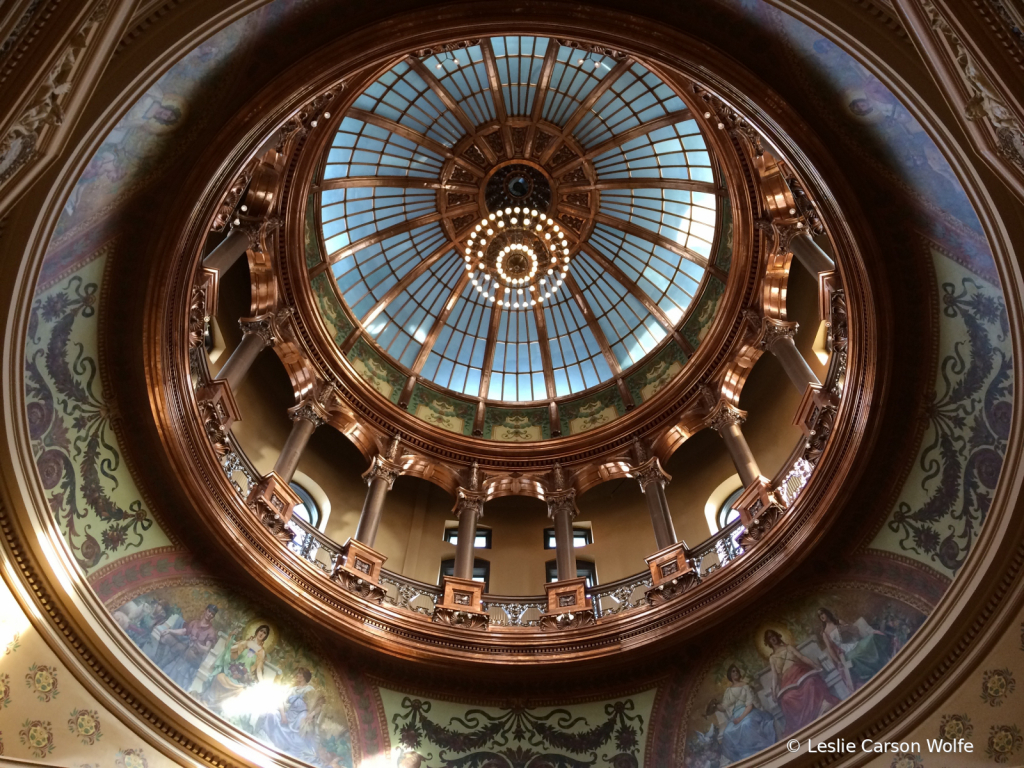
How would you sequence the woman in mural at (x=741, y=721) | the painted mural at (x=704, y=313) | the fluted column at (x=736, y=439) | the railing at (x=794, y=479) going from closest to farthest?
the woman in mural at (x=741, y=721) → the railing at (x=794, y=479) → the fluted column at (x=736, y=439) → the painted mural at (x=704, y=313)

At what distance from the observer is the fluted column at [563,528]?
16984mm

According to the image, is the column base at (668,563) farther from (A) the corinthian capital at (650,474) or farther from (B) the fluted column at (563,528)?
(A) the corinthian capital at (650,474)

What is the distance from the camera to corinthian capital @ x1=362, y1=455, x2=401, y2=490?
1862cm

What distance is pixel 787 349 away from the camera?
1700cm

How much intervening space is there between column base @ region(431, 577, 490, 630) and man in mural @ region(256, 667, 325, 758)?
2.42 meters

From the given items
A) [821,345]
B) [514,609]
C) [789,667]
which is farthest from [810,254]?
[514,609]

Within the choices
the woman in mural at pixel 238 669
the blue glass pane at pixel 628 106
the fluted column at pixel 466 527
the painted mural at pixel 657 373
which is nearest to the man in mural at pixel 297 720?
the woman in mural at pixel 238 669

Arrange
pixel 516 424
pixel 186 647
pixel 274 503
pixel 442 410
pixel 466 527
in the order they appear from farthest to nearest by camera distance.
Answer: pixel 516 424 < pixel 442 410 < pixel 466 527 < pixel 274 503 < pixel 186 647

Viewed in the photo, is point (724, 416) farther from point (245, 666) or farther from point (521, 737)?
point (245, 666)

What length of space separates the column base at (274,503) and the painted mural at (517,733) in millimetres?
3370

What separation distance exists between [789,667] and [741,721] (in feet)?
3.79

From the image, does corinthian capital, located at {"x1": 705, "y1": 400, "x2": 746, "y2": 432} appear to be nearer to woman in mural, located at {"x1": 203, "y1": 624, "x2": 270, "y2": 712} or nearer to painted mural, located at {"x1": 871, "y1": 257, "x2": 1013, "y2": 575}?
painted mural, located at {"x1": 871, "y1": 257, "x2": 1013, "y2": 575}

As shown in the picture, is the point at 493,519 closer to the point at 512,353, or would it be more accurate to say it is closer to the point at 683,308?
the point at 512,353

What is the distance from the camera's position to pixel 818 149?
12.2 metres
